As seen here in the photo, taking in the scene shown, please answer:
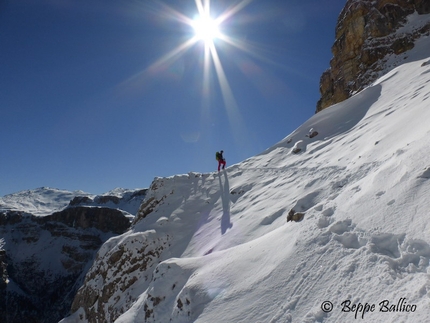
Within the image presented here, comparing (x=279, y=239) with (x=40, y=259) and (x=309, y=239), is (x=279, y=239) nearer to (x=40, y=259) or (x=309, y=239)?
(x=309, y=239)

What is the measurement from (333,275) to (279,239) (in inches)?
110

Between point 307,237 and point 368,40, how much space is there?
33.4 meters

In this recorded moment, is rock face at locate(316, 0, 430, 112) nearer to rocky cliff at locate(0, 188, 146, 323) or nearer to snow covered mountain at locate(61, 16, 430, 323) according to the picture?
snow covered mountain at locate(61, 16, 430, 323)

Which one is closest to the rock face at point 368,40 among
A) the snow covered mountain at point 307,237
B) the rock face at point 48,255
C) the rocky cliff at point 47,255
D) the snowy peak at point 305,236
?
the snow covered mountain at point 307,237

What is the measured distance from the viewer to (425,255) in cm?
465

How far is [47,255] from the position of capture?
355ft

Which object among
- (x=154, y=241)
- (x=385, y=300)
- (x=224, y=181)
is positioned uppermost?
(x=224, y=181)

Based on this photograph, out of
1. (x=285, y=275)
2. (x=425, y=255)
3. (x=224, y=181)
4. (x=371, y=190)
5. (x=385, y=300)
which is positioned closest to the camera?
(x=385, y=300)

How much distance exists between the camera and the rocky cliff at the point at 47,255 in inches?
3469

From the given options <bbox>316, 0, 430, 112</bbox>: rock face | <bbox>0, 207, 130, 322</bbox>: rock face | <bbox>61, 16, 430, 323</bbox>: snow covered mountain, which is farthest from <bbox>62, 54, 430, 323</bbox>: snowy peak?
<bbox>0, 207, 130, 322</bbox>: rock face

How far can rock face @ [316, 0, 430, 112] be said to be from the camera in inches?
1160

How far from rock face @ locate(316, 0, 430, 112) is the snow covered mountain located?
5.67m

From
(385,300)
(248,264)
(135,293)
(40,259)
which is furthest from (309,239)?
(40,259)

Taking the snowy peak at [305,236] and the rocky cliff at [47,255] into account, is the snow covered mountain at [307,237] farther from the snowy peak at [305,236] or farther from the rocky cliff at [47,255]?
the rocky cliff at [47,255]
